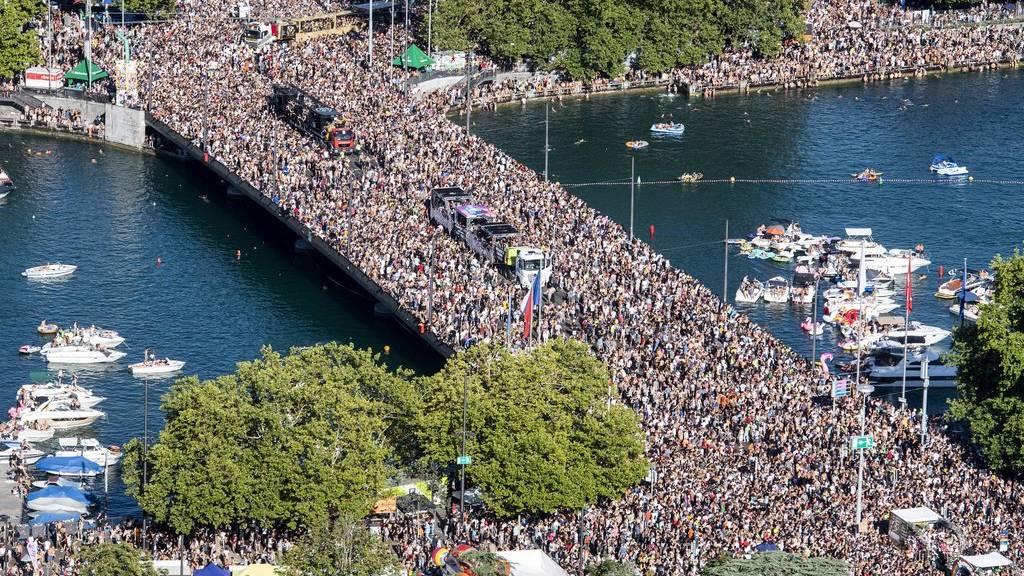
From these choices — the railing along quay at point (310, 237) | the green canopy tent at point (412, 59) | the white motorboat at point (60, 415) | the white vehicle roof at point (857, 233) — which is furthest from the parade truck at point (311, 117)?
the white motorboat at point (60, 415)

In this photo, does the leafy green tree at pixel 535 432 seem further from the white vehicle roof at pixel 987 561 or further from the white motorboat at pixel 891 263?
the white motorboat at pixel 891 263

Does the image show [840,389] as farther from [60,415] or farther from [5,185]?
[5,185]

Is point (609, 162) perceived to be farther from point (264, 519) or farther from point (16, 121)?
point (264, 519)

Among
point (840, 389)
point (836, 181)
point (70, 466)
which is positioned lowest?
point (70, 466)

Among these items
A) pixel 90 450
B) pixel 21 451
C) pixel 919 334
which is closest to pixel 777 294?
pixel 919 334

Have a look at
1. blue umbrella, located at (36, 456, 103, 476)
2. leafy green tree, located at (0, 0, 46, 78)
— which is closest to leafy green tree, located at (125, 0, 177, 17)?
leafy green tree, located at (0, 0, 46, 78)

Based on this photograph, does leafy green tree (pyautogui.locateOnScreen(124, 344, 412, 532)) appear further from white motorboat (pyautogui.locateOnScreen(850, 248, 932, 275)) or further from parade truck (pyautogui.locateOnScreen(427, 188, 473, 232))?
white motorboat (pyautogui.locateOnScreen(850, 248, 932, 275))
